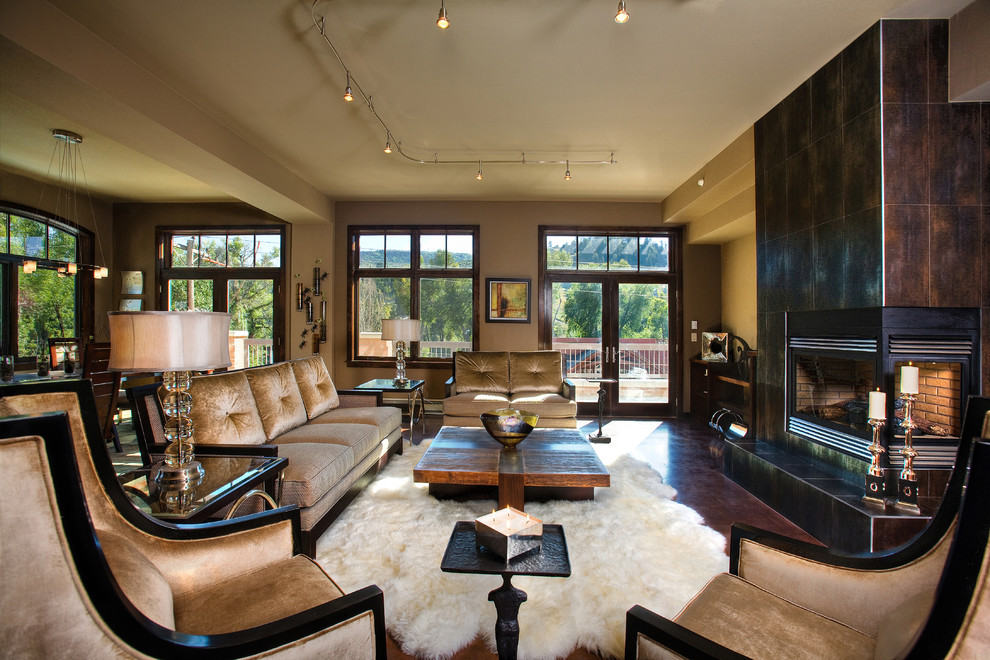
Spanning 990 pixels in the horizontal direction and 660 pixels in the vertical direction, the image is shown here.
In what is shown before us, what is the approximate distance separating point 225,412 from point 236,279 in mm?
4452

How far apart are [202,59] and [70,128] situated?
7.45ft

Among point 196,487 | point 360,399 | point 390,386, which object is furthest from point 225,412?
point 390,386

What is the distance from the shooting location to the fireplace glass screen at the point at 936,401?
2.50 metres

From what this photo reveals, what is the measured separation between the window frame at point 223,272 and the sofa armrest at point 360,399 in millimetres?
2693

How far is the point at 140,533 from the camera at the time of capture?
4.07 feet

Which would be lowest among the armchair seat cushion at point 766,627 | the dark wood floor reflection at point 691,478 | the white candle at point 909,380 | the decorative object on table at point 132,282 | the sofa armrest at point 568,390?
the dark wood floor reflection at point 691,478

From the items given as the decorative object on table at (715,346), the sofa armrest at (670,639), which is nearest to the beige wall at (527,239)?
the decorative object on table at (715,346)

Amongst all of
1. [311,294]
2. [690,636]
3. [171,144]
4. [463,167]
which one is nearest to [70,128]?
[171,144]

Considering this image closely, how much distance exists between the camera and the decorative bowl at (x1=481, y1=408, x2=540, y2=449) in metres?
2.58

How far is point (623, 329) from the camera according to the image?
6.13 meters

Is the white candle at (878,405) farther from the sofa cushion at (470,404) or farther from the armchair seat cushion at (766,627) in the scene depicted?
the sofa cushion at (470,404)

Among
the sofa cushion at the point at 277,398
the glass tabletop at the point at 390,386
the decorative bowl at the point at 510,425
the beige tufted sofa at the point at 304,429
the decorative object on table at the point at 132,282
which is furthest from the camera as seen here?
the decorative object on table at the point at 132,282

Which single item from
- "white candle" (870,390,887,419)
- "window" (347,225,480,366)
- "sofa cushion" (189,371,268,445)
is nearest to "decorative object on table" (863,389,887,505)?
"white candle" (870,390,887,419)

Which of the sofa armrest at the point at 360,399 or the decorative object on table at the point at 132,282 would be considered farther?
the decorative object on table at the point at 132,282
